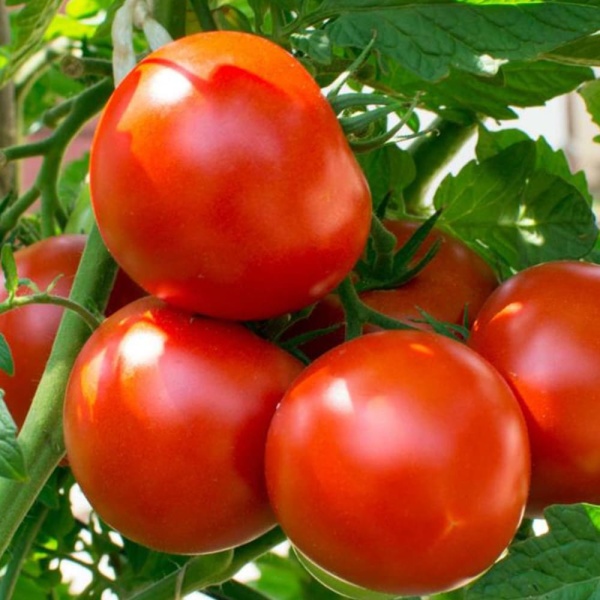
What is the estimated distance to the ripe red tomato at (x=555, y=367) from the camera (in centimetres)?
50

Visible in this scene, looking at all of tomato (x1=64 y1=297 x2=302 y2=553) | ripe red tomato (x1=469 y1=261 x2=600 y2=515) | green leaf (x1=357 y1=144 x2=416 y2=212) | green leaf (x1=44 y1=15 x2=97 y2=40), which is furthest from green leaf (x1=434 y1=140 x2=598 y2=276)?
green leaf (x1=44 y1=15 x2=97 y2=40)

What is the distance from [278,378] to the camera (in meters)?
0.52

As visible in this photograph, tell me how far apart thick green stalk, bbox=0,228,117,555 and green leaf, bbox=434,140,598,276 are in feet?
0.75

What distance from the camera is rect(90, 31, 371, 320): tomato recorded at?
0.47 metres

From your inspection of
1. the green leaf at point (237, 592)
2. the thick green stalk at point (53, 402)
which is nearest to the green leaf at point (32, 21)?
the thick green stalk at point (53, 402)

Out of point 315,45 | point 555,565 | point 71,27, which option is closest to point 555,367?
point 555,565

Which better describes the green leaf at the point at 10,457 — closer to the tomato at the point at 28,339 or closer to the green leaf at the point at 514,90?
the tomato at the point at 28,339

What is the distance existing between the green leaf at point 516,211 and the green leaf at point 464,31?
0.52 ft

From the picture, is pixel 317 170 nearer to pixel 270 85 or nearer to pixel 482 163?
pixel 270 85

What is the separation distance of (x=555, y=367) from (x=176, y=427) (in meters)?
0.17

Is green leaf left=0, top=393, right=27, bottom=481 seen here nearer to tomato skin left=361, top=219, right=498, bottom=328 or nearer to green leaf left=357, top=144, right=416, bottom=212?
tomato skin left=361, top=219, right=498, bottom=328

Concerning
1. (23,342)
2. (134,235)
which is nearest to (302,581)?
(23,342)

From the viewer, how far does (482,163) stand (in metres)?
0.72

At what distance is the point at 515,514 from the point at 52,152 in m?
0.42
